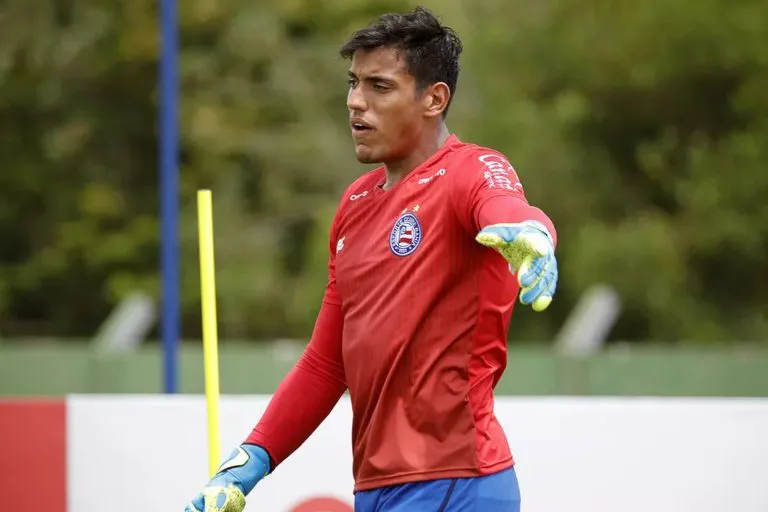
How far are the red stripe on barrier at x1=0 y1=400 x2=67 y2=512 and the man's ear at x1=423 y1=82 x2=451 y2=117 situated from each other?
3.11 metres

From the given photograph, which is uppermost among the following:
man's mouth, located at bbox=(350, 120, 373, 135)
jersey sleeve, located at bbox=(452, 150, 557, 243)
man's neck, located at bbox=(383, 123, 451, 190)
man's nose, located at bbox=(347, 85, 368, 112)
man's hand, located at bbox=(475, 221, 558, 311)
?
man's nose, located at bbox=(347, 85, 368, 112)

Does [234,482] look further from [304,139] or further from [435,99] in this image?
[304,139]

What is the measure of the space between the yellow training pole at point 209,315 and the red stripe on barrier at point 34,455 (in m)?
2.01

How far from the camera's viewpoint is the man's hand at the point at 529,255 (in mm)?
2879

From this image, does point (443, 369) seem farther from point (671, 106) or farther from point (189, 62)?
point (189, 62)

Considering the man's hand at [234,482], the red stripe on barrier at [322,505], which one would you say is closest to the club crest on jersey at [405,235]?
the man's hand at [234,482]

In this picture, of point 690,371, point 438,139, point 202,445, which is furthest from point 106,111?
point 438,139

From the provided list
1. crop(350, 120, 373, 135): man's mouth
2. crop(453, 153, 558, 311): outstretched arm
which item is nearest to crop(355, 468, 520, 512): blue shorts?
crop(453, 153, 558, 311): outstretched arm

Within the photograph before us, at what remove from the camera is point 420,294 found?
10.9 feet

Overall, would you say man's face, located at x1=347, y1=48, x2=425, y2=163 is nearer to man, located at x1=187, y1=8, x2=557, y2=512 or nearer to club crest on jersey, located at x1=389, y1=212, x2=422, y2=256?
man, located at x1=187, y1=8, x2=557, y2=512

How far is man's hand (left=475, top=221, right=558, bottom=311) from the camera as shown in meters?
2.88

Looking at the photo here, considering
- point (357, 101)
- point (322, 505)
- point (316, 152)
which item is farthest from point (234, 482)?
point (316, 152)

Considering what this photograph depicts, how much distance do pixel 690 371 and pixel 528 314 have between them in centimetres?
1442

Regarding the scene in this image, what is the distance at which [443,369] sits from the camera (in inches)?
130
